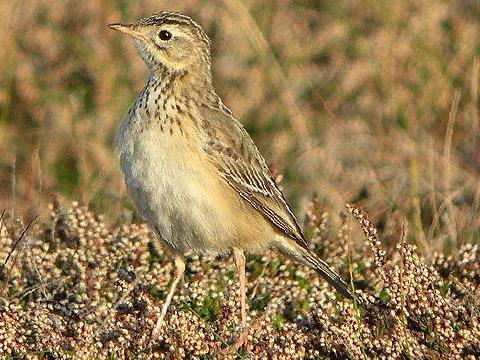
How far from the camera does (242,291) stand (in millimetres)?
6367

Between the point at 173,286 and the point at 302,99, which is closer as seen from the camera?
the point at 173,286

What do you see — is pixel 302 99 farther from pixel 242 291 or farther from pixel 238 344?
pixel 238 344

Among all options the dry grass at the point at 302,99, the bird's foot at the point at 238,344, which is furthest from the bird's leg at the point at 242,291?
the dry grass at the point at 302,99

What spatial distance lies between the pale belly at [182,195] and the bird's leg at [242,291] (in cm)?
6

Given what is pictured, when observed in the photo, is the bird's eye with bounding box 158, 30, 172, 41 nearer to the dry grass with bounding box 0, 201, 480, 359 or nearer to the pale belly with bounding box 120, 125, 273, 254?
the pale belly with bounding box 120, 125, 273, 254

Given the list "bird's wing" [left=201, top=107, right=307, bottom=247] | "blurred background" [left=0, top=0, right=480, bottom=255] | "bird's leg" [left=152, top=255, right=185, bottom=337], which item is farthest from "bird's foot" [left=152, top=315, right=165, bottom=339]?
"blurred background" [left=0, top=0, right=480, bottom=255]

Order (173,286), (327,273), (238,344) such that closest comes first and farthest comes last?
(238,344) < (173,286) < (327,273)

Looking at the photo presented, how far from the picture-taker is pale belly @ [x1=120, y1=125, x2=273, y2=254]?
6328mm

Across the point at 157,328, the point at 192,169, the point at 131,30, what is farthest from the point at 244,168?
the point at 157,328

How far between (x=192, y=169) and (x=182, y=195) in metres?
0.16

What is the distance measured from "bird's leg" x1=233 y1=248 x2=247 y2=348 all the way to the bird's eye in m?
1.29

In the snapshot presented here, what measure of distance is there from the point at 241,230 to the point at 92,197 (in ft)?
6.63

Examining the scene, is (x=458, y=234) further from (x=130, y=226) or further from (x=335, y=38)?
(x=335, y=38)

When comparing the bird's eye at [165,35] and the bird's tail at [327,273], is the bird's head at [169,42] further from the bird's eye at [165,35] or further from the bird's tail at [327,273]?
the bird's tail at [327,273]
